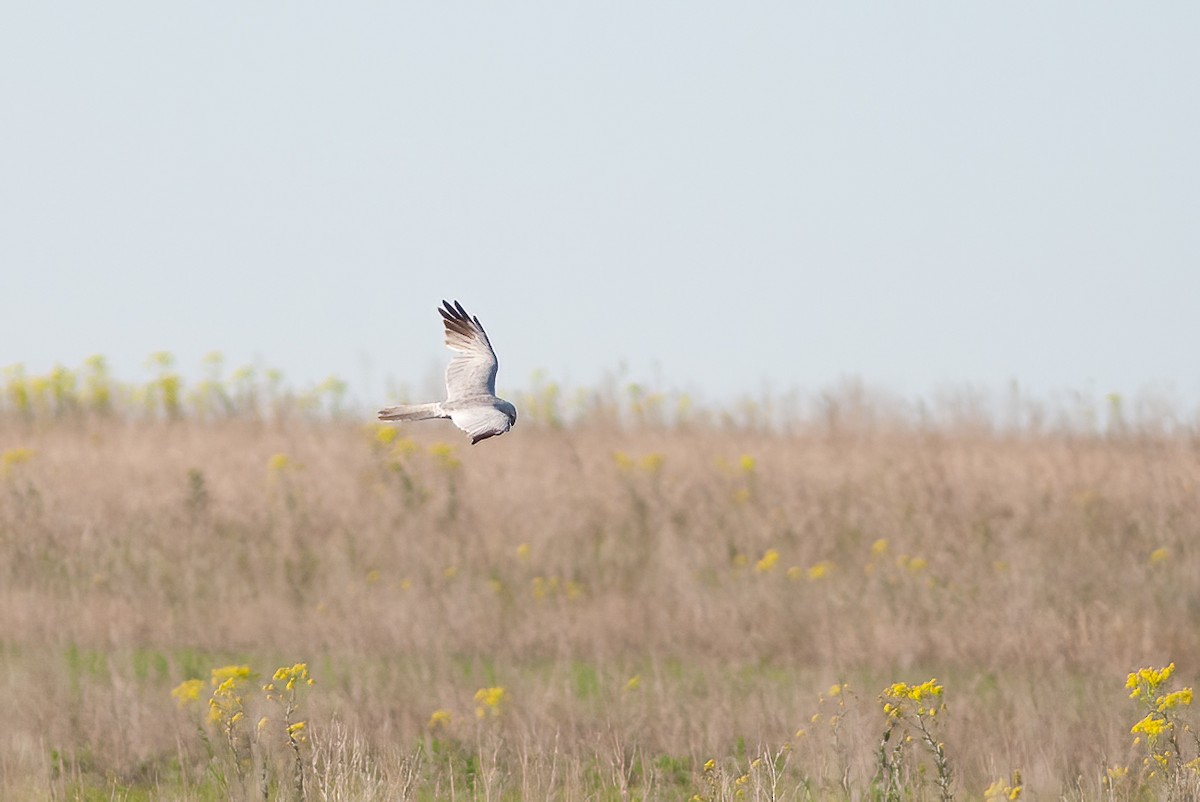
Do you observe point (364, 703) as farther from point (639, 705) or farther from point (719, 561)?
point (719, 561)

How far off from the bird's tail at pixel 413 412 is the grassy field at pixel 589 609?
1.21m

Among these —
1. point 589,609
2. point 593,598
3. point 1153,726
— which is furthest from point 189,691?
point 593,598

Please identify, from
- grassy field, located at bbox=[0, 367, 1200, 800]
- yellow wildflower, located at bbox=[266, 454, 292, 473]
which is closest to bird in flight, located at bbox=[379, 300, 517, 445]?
grassy field, located at bbox=[0, 367, 1200, 800]

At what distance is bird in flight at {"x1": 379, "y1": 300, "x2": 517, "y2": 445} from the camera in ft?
18.7

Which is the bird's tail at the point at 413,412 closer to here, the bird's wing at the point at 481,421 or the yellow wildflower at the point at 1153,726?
the bird's wing at the point at 481,421

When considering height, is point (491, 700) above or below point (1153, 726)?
below

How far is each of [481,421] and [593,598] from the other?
24.8 ft

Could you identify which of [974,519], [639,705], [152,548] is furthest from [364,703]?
[974,519]

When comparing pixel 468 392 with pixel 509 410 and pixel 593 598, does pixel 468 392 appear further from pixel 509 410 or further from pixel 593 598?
pixel 593 598

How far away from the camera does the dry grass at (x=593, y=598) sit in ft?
27.6

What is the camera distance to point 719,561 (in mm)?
13773

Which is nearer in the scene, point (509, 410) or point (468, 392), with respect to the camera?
point (509, 410)

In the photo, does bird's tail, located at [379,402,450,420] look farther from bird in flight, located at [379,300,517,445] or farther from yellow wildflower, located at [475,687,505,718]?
yellow wildflower, located at [475,687,505,718]

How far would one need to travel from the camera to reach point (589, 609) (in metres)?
12.6
